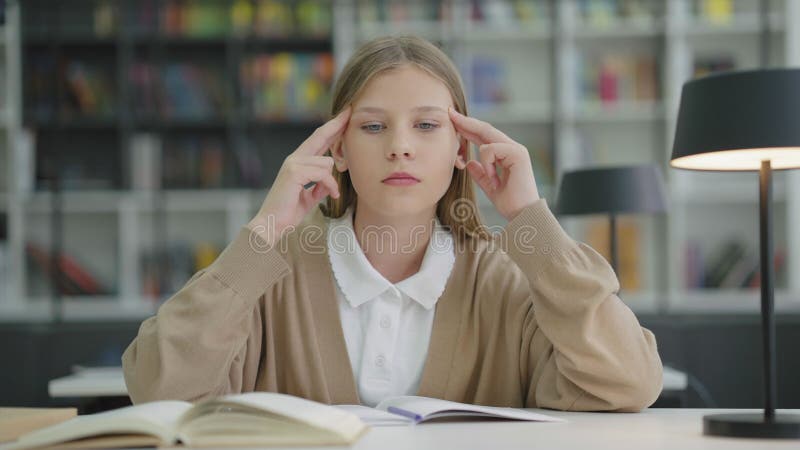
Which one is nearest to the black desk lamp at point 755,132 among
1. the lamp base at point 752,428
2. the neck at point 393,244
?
the lamp base at point 752,428

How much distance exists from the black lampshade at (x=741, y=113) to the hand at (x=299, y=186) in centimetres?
57

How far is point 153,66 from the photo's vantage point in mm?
4945

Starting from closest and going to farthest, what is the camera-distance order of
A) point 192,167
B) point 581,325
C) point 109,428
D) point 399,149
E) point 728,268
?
point 109,428 → point 581,325 → point 399,149 → point 728,268 → point 192,167

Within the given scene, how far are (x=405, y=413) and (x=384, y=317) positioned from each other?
363mm

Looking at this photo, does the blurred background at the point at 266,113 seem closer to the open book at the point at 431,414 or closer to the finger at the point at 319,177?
the finger at the point at 319,177

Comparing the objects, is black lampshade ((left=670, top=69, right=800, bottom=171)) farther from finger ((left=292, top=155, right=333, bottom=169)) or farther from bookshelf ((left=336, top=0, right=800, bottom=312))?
bookshelf ((left=336, top=0, right=800, bottom=312))

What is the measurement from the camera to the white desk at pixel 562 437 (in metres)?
1.00

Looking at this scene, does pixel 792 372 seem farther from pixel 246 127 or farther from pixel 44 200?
pixel 44 200

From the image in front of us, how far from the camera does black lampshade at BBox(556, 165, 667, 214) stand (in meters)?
2.87

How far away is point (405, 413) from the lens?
119cm

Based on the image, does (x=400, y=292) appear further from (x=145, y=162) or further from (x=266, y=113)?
(x=145, y=162)

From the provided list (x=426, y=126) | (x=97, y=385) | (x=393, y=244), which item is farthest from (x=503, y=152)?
(x=97, y=385)

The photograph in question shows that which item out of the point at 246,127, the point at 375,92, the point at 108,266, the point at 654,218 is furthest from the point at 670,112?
the point at 375,92

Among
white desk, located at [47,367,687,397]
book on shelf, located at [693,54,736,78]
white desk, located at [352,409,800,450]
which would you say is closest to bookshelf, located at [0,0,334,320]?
book on shelf, located at [693,54,736,78]
